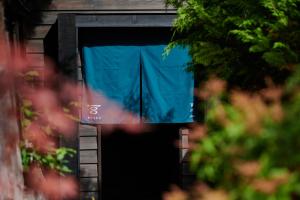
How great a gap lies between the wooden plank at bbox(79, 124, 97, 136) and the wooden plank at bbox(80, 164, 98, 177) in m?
0.57

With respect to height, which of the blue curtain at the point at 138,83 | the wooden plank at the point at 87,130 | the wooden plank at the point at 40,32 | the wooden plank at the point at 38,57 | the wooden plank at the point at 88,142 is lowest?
the wooden plank at the point at 88,142

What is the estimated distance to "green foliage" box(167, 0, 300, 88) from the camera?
7078 mm

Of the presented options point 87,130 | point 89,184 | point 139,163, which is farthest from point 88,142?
point 139,163

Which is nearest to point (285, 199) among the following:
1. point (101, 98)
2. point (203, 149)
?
point (203, 149)

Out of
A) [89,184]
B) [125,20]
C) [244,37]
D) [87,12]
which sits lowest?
[89,184]

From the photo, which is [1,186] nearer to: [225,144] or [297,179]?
[225,144]

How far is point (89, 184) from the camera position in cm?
1131

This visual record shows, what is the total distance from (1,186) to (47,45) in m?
5.52

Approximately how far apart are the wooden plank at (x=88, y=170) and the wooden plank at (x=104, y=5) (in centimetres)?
280

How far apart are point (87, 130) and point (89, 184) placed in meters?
0.99

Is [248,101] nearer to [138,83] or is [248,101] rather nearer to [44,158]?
[44,158]

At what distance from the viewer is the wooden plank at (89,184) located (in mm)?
11289

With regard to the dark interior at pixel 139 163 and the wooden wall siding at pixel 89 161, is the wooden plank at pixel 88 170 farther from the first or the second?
the dark interior at pixel 139 163

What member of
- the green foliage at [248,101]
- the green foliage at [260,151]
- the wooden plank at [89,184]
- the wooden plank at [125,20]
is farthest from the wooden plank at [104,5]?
the green foliage at [260,151]
